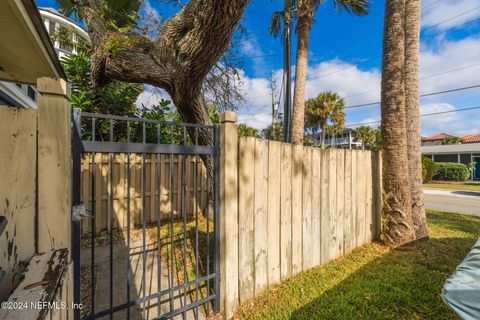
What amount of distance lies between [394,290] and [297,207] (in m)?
1.39

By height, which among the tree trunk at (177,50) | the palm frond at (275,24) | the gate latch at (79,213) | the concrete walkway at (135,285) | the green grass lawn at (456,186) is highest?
the palm frond at (275,24)

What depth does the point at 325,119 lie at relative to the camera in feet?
81.0

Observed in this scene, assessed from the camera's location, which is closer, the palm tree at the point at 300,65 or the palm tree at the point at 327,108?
the palm tree at the point at 300,65

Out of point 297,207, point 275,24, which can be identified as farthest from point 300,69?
point 297,207

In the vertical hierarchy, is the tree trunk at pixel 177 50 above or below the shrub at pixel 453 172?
above

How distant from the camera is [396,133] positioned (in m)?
3.75

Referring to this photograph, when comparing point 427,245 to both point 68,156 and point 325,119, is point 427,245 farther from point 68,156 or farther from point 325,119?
point 325,119

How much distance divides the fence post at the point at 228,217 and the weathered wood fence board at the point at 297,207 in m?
0.09

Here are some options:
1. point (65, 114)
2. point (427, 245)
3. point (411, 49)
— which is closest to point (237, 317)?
point (65, 114)

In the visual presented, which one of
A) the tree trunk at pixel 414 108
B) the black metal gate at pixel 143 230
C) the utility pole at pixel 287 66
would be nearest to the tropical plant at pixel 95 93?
the black metal gate at pixel 143 230

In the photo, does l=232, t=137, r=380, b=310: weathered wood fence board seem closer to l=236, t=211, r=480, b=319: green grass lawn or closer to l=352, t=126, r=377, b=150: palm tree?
l=236, t=211, r=480, b=319: green grass lawn

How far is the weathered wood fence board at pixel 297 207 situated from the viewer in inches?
98.3

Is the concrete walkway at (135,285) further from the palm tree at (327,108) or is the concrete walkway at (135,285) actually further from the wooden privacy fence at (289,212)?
the palm tree at (327,108)

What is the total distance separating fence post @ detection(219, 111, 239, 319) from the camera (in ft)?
7.53
